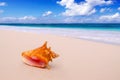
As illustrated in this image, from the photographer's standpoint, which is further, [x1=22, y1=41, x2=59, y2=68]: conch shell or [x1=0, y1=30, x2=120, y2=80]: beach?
[x1=22, y1=41, x2=59, y2=68]: conch shell

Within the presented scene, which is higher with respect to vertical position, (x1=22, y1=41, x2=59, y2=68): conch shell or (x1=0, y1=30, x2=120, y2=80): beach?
(x1=22, y1=41, x2=59, y2=68): conch shell

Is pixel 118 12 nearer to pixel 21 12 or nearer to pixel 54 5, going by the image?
pixel 54 5

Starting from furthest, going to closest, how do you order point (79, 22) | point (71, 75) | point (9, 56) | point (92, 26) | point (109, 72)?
point (79, 22) < point (92, 26) < point (9, 56) < point (109, 72) < point (71, 75)

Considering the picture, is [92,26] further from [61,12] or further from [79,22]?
[61,12]

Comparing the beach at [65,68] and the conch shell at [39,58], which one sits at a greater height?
the conch shell at [39,58]

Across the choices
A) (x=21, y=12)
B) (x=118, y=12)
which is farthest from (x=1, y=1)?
(x=118, y=12)

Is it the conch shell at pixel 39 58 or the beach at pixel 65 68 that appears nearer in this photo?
the beach at pixel 65 68

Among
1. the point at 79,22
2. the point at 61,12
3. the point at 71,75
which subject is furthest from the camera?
the point at 61,12

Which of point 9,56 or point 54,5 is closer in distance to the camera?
point 9,56

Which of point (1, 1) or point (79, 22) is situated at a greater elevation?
point (1, 1)

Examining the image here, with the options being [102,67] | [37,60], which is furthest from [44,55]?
[102,67]
